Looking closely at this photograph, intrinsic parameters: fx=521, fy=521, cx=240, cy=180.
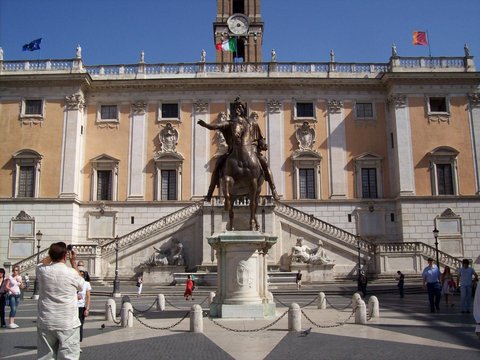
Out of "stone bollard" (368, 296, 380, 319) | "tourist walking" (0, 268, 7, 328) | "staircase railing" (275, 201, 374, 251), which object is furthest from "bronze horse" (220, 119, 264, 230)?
"staircase railing" (275, 201, 374, 251)

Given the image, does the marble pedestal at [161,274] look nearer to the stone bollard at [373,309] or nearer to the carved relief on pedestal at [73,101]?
the carved relief on pedestal at [73,101]

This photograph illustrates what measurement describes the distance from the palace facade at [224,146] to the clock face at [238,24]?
9177 mm

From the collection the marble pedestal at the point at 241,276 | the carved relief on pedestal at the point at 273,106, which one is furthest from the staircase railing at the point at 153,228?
the marble pedestal at the point at 241,276

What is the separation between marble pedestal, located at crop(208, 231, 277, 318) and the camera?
13992 mm

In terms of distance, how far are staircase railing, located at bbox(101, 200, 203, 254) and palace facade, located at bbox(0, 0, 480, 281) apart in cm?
220

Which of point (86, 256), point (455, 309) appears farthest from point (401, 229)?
point (86, 256)

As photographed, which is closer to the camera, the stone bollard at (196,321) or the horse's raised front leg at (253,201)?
the stone bollard at (196,321)

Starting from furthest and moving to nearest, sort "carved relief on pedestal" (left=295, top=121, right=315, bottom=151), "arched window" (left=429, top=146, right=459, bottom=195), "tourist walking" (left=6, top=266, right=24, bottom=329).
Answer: "carved relief on pedestal" (left=295, top=121, right=315, bottom=151)
"arched window" (left=429, top=146, right=459, bottom=195)
"tourist walking" (left=6, top=266, right=24, bottom=329)

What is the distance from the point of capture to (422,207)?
38.1 m

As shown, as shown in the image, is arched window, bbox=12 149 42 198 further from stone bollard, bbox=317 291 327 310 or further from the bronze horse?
the bronze horse

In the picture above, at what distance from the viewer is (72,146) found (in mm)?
38844

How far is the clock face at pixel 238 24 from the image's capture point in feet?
162

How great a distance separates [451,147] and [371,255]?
11518 millimetres

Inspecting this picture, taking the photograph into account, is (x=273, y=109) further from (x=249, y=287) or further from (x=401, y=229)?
(x=249, y=287)
